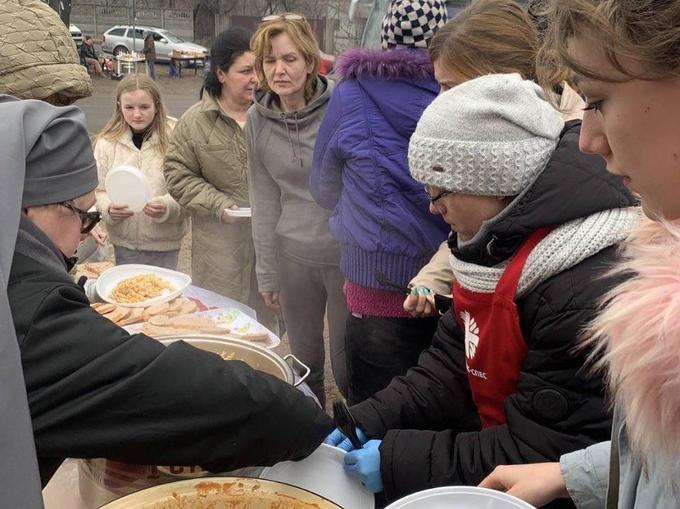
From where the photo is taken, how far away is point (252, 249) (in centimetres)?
382

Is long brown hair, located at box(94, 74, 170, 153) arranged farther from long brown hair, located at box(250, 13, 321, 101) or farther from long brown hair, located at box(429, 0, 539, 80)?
long brown hair, located at box(429, 0, 539, 80)

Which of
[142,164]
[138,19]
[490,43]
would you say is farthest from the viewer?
[138,19]

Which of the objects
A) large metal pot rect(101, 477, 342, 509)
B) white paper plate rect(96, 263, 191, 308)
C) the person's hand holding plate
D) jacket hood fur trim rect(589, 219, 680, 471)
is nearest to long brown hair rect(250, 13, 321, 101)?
the person's hand holding plate

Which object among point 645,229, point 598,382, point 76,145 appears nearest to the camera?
point 645,229

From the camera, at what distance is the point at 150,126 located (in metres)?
3.87

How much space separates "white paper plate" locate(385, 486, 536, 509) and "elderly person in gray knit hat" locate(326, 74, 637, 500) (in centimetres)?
27

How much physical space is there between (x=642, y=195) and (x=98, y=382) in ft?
2.85

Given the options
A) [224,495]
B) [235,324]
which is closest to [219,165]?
[235,324]

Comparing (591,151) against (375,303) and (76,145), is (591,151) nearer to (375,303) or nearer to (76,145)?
(76,145)

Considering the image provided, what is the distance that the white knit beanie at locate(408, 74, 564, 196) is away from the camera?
1386 millimetres

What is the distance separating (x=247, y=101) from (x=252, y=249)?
0.81m

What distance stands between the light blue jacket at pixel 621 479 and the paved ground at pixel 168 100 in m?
2.82

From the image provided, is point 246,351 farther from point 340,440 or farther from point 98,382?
point 98,382

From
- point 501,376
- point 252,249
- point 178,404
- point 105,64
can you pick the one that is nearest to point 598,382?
point 501,376
